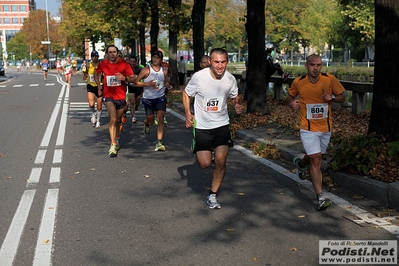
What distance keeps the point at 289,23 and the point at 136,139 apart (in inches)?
2524

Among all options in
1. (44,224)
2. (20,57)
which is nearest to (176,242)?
(44,224)

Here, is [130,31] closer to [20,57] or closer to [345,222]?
[345,222]

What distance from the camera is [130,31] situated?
3800cm

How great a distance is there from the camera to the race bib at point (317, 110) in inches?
278

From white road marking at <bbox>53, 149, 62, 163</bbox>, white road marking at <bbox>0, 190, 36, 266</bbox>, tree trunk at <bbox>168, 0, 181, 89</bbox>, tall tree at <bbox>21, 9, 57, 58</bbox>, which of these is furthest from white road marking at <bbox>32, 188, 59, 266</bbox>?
tall tree at <bbox>21, 9, 57, 58</bbox>

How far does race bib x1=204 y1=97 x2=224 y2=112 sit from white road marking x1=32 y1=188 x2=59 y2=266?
205 centimetres

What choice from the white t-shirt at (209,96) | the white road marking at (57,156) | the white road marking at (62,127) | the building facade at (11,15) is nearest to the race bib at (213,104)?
the white t-shirt at (209,96)

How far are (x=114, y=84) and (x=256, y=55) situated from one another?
17.6 ft

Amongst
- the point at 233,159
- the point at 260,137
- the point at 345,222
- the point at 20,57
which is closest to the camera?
the point at 345,222

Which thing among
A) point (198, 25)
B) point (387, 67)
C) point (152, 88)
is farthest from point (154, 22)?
point (387, 67)

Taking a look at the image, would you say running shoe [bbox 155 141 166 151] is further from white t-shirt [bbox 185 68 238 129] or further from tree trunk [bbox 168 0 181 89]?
tree trunk [bbox 168 0 181 89]

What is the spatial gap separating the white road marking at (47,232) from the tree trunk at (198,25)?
14103 mm

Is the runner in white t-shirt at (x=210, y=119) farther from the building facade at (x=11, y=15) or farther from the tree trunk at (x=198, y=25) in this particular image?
the building facade at (x=11, y=15)

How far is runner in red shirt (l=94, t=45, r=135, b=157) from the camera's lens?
10.7 meters
